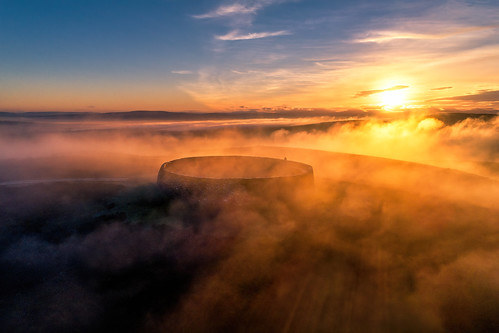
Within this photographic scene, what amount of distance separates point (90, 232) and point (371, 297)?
10.6 meters

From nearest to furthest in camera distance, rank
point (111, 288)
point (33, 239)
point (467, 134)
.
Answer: point (111, 288) → point (33, 239) → point (467, 134)

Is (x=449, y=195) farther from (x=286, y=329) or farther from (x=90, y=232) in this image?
(x=90, y=232)

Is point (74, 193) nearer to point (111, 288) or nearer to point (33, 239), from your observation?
point (33, 239)

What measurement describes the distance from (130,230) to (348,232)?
29.1 ft

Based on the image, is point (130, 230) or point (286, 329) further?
point (130, 230)

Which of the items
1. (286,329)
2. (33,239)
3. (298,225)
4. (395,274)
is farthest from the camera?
(298,225)

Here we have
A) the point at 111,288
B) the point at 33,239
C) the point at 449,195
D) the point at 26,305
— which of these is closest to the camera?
the point at 26,305

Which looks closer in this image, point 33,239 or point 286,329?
point 286,329

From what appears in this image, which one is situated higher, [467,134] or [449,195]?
[449,195]

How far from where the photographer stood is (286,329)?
304 inches

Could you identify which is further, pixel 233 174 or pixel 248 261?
pixel 233 174

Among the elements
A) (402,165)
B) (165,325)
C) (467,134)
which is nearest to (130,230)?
(165,325)

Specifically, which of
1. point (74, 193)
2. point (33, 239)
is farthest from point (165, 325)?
point (74, 193)

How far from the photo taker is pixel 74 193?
18.3m
